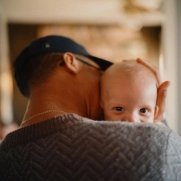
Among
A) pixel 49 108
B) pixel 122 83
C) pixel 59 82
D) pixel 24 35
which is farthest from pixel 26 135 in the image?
pixel 24 35

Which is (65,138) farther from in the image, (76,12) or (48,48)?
(76,12)

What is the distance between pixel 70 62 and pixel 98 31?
314 centimetres

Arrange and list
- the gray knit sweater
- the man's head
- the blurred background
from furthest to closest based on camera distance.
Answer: the blurred background < the man's head < the gray knit sweater

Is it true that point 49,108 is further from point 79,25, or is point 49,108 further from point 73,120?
point 79,25

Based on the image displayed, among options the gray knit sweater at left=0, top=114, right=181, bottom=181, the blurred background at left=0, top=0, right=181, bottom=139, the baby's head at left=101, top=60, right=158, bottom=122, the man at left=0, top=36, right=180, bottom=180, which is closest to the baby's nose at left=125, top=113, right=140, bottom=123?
the baby's head at left=101, top=60, right=158, bottom=122

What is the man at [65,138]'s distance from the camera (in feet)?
1.92

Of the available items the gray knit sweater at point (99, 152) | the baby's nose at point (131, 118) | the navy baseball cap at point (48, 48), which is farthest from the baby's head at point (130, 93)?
the gray knit sweater at point (99, 152)

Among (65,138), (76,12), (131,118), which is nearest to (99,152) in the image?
(65,138)

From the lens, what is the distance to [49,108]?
76 cm

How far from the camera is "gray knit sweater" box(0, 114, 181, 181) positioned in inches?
22.8

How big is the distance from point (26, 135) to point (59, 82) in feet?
0.69

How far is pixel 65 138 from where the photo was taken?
0.63 m

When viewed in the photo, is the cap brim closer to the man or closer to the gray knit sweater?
the man

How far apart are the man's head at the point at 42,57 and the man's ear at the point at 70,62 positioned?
14mm
